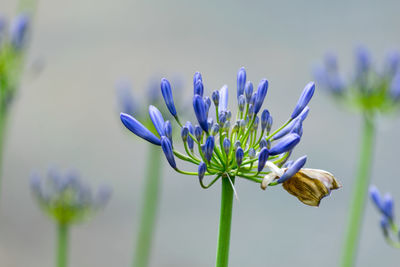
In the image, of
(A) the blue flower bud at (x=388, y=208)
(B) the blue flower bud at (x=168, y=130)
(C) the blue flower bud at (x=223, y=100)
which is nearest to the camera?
(B) the blue flower bud at (x=168, y=130)

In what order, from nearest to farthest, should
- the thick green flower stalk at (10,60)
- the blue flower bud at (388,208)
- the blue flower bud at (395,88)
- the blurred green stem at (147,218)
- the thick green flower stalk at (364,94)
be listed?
the blue flower bud at (388,208), the thick green flower stalk at (10,60), the thick green flower stalk at (364,94), the blue flower bud at (395,88), the blurred green stem at (147,218)

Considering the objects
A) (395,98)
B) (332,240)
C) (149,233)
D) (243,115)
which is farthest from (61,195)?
(332,240)

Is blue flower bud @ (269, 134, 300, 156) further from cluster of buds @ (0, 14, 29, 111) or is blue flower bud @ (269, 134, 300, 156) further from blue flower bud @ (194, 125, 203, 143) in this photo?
cluster of buds @ (0, 14, 29, 111)

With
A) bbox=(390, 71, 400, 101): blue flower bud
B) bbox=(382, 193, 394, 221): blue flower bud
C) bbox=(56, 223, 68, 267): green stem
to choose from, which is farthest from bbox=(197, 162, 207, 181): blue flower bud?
bbox=(390, 71, 400, 101): blue flower bud

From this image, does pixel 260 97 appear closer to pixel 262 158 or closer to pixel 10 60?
pixel 262 158

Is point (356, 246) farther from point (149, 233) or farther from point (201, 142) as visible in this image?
point (201, 142)

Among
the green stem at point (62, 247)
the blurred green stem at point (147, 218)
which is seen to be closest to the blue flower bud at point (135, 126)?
the green stem at point (62, 247)

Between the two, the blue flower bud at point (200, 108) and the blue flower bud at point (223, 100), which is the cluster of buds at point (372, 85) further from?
the blue flower bud at point (200, 108)

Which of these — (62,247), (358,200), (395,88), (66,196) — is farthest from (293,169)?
(66,196)
